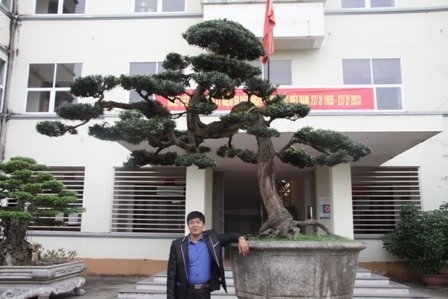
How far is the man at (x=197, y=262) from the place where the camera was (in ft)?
10.9

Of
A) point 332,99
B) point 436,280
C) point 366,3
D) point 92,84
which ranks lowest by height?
point 436,280

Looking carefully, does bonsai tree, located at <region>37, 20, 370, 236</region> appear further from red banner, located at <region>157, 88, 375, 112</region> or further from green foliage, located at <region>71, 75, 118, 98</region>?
red banner, located at <region>157, 88, 375, 112</region>

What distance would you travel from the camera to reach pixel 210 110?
11.6ft

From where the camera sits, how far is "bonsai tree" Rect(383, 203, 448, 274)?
27.7 feet

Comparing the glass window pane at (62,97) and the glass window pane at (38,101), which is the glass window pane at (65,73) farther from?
the glass window pane at (38,101)

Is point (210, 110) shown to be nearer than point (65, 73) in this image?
Yes

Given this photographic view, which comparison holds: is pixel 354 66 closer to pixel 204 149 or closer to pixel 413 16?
pixel 413 16

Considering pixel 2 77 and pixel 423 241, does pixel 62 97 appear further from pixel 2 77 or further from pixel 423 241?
pixel 423 241

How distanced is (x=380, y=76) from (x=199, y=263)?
28.2 ft

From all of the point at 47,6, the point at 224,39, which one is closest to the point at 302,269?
the point at 224,39

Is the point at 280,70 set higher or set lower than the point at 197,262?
higher

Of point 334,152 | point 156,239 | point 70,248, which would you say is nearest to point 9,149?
point 70,248

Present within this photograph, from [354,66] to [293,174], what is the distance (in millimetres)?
2840

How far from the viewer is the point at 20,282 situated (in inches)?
250
